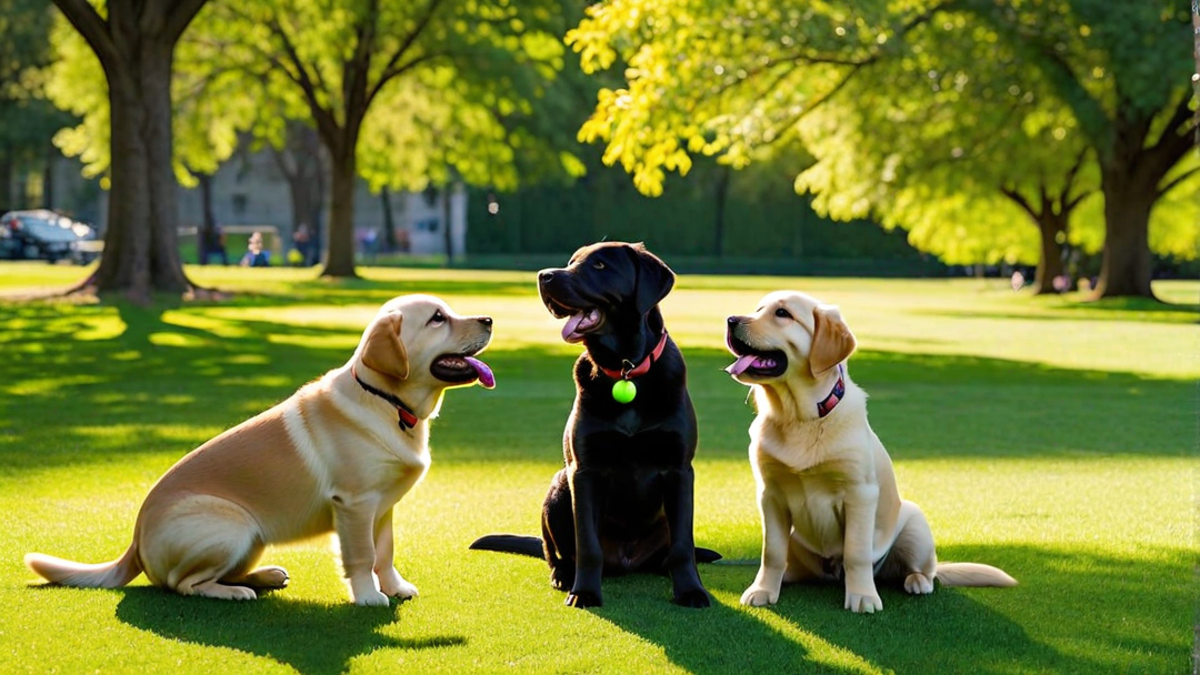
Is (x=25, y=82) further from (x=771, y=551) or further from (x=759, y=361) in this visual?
(x=759, y=361)

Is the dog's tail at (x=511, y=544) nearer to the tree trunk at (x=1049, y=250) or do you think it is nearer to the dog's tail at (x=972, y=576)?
the dog's tail at (x=972, y=576)

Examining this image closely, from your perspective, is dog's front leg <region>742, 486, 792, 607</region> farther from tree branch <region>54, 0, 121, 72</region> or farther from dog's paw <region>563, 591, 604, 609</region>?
tree branch <region>54, 0, 121, 72</region>

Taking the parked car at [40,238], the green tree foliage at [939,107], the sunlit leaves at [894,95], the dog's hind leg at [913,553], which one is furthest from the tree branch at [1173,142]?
the parked car at [40,238]

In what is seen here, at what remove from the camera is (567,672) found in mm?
5441

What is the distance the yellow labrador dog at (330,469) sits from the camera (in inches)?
246

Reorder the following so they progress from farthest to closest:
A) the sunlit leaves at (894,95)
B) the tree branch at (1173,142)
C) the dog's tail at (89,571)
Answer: the tree branch at (1173,142) → the sunlit leaves at (894,95) → the dog's tail at (89,571)

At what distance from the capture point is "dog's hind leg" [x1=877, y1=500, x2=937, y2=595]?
6629mm

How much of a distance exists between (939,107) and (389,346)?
33.5 m

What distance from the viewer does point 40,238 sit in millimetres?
63344

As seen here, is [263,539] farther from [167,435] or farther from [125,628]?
[167,435]

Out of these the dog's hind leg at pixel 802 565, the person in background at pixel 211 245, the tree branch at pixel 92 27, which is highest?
the tree branch at pixel 92 27

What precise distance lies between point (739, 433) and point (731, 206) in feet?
210

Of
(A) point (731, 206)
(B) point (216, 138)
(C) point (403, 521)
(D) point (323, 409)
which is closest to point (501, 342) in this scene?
(C) point (403, 521)

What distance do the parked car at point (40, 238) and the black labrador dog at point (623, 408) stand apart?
58.9 meters
